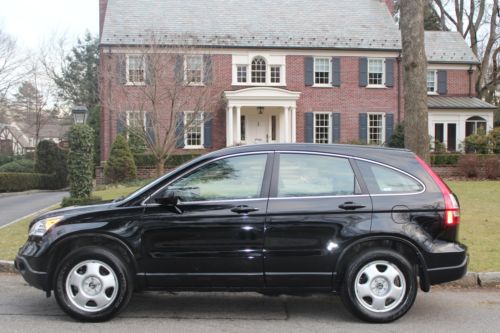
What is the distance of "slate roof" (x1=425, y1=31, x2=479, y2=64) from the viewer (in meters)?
30.8

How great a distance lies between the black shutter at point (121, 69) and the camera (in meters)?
19.9

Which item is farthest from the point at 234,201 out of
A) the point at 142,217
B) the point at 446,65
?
the point at 446,65

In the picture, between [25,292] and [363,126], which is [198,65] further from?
[25,292]

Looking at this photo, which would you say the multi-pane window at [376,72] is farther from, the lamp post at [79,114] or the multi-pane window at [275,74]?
the lamp post at [79,114]

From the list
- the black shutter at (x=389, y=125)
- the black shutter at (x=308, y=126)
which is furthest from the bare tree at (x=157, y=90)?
the black shutter at (x=389, y=125)

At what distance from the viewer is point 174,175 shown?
5.41 meters

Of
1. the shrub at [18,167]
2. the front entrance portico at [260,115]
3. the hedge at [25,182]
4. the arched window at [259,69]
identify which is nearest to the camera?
the front entrance portico at [260,115]

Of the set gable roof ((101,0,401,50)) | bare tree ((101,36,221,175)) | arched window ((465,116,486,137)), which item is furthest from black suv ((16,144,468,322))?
arched window ((465,116,486,137))

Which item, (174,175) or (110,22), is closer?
(174,175)

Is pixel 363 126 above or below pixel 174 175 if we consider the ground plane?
above

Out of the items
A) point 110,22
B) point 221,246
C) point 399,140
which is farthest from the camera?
point 110,22

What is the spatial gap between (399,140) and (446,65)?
28.2 ft

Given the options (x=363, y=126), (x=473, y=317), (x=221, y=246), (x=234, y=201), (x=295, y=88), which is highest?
(x=295, y=88)

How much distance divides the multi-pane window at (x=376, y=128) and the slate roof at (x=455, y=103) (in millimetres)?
2684
